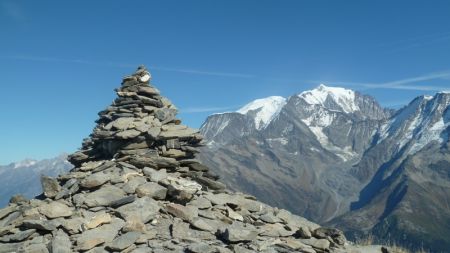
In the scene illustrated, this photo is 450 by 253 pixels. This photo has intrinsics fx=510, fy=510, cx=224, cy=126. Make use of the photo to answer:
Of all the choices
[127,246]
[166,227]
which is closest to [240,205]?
[166,227]

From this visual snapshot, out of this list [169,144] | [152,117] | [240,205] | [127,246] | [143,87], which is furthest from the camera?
[143,87]

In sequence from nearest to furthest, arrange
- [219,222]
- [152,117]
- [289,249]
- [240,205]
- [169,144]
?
[289,249] → [219,222] → [240,205] → [169,144] → [152,117]

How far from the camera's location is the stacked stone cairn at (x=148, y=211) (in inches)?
777

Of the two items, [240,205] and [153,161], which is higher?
[153,161]

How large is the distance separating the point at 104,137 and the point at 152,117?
3219mm

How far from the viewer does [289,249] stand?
2053 cm

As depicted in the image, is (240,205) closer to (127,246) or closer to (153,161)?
(153,161)

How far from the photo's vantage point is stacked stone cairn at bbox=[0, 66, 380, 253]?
19.7 metres

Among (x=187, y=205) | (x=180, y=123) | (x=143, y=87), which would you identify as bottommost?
(x=187, y=205)

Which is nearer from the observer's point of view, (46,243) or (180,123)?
(46,243)

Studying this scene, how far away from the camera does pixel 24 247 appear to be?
762 inches

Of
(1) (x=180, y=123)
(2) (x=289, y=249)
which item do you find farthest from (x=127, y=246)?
(1) (x=180, y=123)

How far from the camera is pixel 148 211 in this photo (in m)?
21.6

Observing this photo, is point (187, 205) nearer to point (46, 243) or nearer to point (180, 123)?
point (46, 243)
